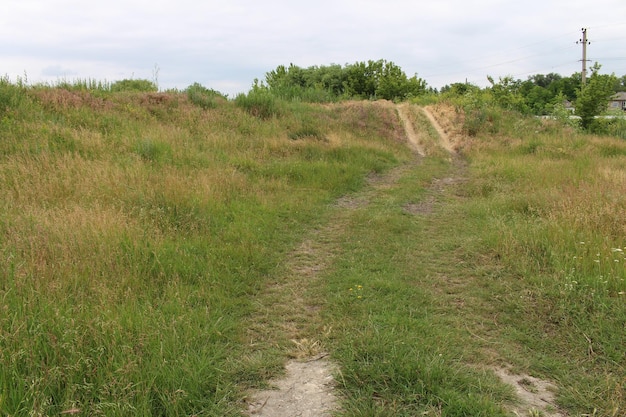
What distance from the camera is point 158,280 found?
4332mm

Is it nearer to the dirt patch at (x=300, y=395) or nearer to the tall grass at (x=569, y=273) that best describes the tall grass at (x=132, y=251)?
the dirt patch at (x=300, y=395)

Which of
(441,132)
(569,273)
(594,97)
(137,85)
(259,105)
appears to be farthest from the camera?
(594,97)

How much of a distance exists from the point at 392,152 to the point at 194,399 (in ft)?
47.3

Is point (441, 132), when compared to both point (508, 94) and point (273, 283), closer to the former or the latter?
point (508, 94)

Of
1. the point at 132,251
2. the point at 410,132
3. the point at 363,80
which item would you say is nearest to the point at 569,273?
the point at 132,251

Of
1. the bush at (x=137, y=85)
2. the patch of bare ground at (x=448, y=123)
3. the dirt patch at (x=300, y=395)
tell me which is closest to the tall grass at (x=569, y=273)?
the dirt patch at (x=300, y=395)

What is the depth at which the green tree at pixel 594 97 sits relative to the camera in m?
23.5

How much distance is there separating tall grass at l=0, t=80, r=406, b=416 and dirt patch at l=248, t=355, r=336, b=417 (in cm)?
15

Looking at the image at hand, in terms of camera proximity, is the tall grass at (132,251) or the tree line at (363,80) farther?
the tree line at (363,80)

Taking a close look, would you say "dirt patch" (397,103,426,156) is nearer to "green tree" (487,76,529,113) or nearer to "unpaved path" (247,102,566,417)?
"green tree" (487,76,529,113)

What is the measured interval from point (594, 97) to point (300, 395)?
91.7 ft

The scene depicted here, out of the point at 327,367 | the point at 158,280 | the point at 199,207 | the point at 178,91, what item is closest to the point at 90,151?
the point at 199,207

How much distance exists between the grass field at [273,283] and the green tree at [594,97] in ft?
57.0

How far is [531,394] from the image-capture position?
2.86 meters
